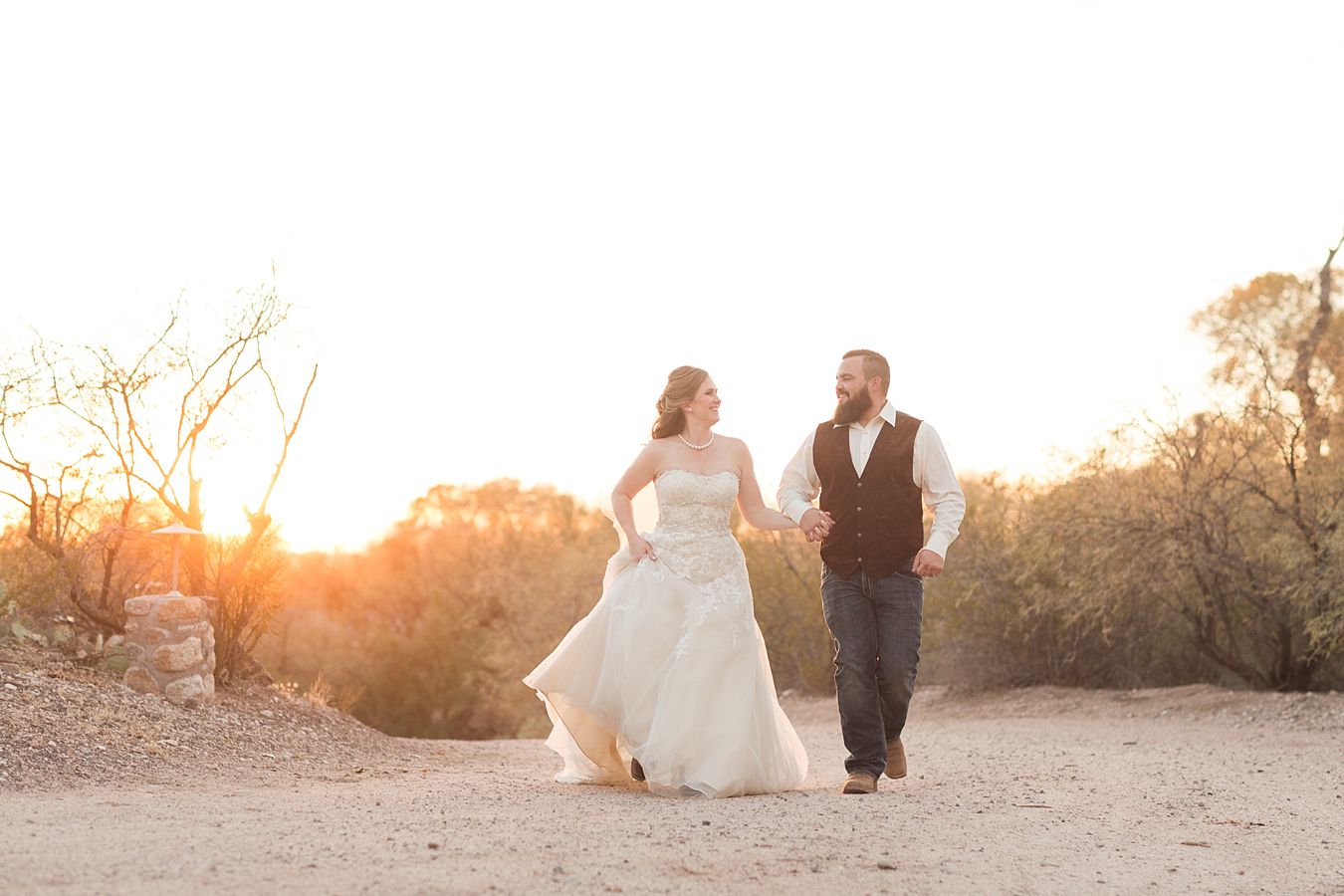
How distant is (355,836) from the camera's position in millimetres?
5477

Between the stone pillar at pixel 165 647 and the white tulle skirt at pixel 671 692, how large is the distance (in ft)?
13.2

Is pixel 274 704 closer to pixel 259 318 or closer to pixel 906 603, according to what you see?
pixel 259 318

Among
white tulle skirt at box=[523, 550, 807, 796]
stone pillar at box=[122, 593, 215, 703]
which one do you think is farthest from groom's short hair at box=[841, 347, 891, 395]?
stone pillar at box=[122, 593, 215, 703]

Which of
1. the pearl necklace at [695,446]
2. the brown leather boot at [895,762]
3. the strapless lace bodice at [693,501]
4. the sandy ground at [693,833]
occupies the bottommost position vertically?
the sandy ground at [693,833]

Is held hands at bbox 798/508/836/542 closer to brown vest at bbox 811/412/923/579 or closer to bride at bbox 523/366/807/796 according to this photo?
brown vest at bbox 811/412/923/579

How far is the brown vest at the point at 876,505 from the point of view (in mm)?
7348

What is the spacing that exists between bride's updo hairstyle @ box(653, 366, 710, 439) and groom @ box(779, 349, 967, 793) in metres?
0.77

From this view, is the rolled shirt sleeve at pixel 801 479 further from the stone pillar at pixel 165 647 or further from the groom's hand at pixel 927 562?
the stone pillar at pixel 165 647

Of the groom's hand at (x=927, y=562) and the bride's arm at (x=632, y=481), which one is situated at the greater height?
the bride's arm at (x=632, y=481)

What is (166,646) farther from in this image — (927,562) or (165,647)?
(927,562)

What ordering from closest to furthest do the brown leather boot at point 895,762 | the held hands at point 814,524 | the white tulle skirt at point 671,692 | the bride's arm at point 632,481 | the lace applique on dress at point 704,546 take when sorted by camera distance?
the white tulle skirt at point 671,692 → the held hands at point 814,524 → the lace applique on dress at point 704,546 → the brown leather boot at point 895,762 → the bride's arm at point 632,481

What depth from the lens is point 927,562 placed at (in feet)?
23.5

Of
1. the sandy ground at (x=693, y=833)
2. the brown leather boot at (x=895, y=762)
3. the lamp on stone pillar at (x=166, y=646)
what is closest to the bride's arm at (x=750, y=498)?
the brown leather boot at (x=895, y=762)

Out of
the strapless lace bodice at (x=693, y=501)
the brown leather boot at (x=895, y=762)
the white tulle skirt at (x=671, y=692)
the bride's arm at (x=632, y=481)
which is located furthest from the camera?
the bride's arm at (x=632, y=481)
